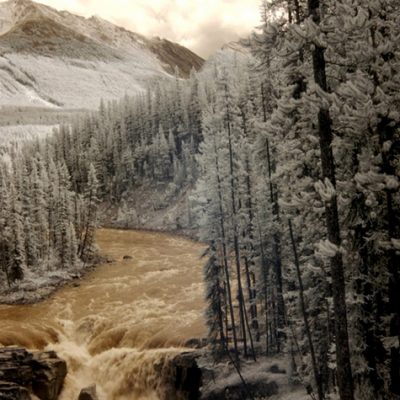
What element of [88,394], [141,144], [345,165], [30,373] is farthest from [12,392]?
[141,144]

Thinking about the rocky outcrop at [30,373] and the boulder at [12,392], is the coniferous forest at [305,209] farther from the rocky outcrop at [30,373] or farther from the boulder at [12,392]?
the boulder at [12,392]

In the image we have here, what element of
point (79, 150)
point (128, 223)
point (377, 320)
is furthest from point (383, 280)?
point (79, 150)

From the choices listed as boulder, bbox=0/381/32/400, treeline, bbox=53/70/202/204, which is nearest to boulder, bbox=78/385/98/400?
boulder, bbox=0/381/32/400

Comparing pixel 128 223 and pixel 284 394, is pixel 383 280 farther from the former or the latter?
pixel 128 223

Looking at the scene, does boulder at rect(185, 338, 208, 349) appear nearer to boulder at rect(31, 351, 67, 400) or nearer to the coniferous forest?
the coniferous forest

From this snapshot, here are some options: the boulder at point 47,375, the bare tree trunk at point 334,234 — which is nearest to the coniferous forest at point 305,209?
the bare tree trunk at point 334,234
